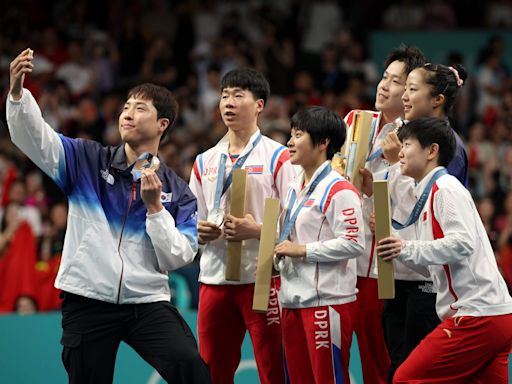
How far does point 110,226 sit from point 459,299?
185 cm

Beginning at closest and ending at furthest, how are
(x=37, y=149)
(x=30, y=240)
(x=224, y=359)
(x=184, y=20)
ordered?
1. (x=37, y=149)
2. (x=224, y=359)
3. (x=30, y=240)
4. (x=184, y=20)

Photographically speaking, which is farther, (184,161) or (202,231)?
(184,161)

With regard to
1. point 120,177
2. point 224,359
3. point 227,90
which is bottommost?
point 224,359

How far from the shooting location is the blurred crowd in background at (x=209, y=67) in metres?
11.3

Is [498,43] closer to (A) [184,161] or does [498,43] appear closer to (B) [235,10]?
(B) [235,10]

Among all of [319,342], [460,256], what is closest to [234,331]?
[319,342]

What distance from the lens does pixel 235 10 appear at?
14602 millimetres

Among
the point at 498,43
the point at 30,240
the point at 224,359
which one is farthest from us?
the point at 498,43

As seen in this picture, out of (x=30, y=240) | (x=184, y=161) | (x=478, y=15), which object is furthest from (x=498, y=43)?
(x=30, y=240)

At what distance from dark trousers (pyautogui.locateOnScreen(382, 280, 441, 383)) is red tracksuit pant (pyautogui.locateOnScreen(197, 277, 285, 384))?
0.65 metres

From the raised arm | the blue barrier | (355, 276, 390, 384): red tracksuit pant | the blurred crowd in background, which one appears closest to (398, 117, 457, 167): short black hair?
(355, 276, 390, 384): red tracksuit pant

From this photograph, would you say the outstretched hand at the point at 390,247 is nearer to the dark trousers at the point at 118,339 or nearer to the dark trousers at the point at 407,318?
the dark trousers at the point at 407,318

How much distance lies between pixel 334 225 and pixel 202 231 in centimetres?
85

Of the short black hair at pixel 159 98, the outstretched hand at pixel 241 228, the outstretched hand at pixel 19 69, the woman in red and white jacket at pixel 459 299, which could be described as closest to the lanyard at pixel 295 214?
the outstretched hand at pixel 241 228
